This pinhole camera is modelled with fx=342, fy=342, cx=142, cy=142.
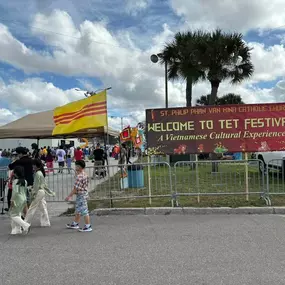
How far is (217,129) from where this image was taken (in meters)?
8.80

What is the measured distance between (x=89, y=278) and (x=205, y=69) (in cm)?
1817

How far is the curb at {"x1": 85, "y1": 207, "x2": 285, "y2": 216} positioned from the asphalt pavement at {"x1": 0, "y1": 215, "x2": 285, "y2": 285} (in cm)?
42

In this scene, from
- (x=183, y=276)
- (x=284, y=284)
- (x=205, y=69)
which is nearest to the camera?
(x=284, y=284)

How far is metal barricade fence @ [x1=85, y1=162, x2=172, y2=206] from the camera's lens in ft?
30.9

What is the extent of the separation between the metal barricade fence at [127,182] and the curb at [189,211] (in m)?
0.72

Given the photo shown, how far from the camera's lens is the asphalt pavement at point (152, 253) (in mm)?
4109

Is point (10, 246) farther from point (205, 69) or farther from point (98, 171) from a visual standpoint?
point (205, 69)

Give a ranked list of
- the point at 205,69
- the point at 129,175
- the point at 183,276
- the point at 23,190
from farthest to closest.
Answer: the point at 205,69
the point at 129,175
the point at 23,190
the point at 183,276

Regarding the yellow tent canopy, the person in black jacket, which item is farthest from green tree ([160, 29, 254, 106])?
the person in black jacket

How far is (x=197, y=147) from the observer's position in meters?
8.82

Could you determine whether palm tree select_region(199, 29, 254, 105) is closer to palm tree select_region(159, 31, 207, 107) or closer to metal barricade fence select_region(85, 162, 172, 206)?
palm tree select_region(159, 31, 207, 107)

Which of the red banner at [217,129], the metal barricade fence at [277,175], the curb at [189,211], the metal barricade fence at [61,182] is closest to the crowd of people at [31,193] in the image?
the curb at [189,211]

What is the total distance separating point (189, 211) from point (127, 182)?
3.73 m

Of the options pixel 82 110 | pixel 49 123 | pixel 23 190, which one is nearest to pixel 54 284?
pixel 23 190
